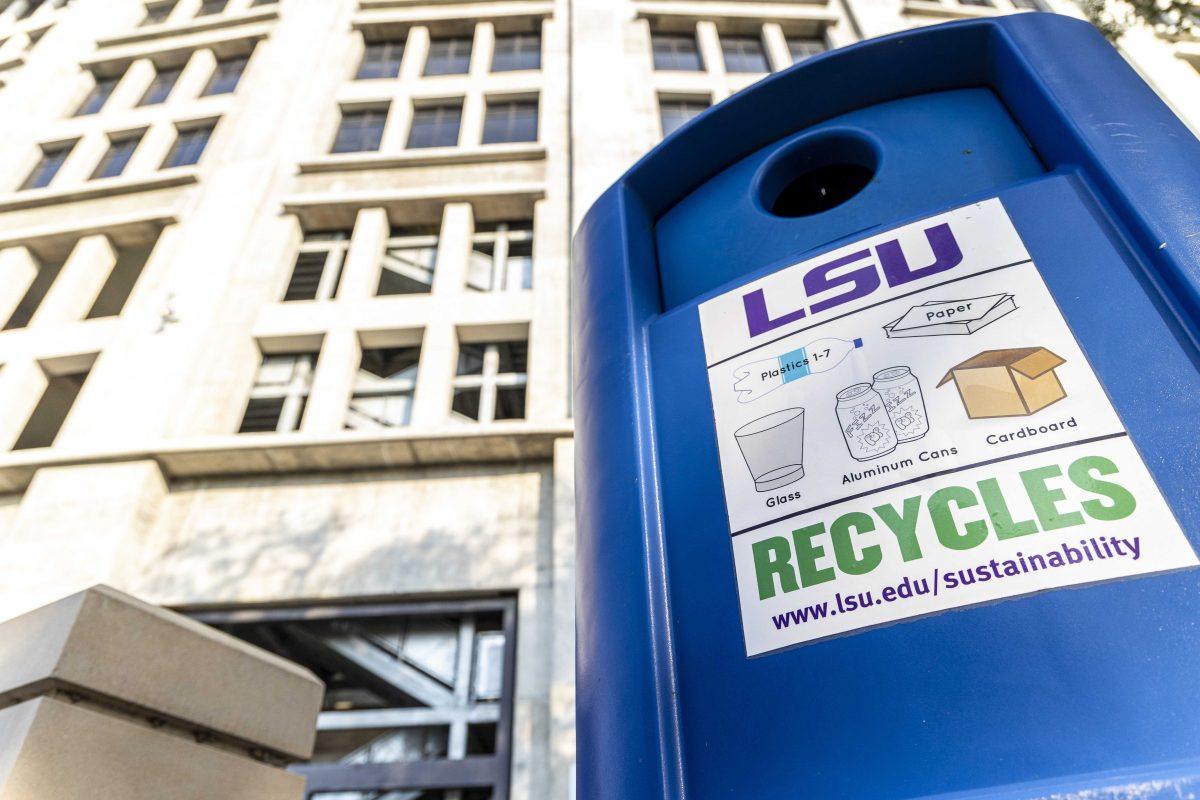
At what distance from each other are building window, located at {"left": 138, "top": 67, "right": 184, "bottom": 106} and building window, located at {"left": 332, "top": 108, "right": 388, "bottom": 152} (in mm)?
4555

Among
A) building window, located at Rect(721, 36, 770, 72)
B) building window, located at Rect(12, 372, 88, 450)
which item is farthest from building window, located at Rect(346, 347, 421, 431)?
building window, located at Rect(721, 36, 770, 72)

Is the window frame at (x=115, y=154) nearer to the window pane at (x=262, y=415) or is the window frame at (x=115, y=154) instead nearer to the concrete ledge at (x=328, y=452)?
the window pane at (x=262, y=415)

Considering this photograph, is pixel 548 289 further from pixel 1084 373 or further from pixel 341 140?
pixel 1084 373

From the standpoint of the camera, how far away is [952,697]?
1.44 m

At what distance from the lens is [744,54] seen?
1578 cm

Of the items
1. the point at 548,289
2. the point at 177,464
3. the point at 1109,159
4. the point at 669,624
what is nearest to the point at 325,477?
the point at 177,464

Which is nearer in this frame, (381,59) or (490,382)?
(490,382)

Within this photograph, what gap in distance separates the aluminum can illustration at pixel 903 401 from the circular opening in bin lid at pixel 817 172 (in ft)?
3.56

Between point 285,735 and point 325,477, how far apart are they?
566cm

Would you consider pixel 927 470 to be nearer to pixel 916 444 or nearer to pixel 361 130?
pixel 916 444

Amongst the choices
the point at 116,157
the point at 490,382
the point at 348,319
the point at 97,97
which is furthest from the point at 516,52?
the point at 490,382

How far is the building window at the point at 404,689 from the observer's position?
6.89m

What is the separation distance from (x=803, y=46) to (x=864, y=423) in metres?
16.4

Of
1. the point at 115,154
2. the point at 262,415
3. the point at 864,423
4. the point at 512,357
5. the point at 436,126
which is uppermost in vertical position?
the point at 115,154
